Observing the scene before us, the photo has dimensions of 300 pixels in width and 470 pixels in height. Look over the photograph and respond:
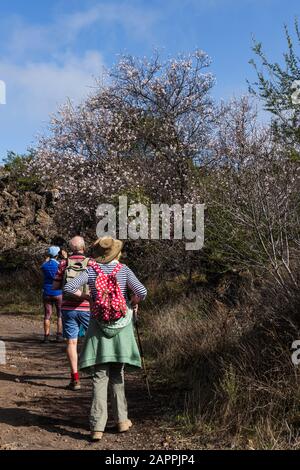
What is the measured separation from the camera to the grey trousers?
4.75 meters

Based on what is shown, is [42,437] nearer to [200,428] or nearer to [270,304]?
[200,428]

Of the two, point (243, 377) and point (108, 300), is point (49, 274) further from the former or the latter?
point (243, 377)

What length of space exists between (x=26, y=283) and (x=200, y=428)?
13771mm

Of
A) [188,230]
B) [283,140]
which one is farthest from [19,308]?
[283,140]

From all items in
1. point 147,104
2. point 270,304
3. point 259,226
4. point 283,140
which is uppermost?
point 147,104

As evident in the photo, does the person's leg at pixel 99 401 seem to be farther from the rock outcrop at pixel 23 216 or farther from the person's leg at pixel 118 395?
the rock outcrop at pixel 23 216

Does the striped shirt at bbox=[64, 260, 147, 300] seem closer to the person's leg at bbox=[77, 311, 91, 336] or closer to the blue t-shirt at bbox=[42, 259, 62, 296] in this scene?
the person's leg at bbox=[77, 311, 91, 336]

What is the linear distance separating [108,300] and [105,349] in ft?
1.39

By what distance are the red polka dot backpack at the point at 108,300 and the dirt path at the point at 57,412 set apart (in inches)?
42.1

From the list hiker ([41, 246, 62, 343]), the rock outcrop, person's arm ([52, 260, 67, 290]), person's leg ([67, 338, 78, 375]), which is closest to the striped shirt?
person's leg ([67, 338, 78, 375])

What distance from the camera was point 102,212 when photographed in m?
14.2

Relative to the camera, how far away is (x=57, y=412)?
5664mm

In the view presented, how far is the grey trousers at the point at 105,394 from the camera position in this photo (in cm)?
475

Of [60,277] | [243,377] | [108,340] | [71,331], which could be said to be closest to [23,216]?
[60,277]
